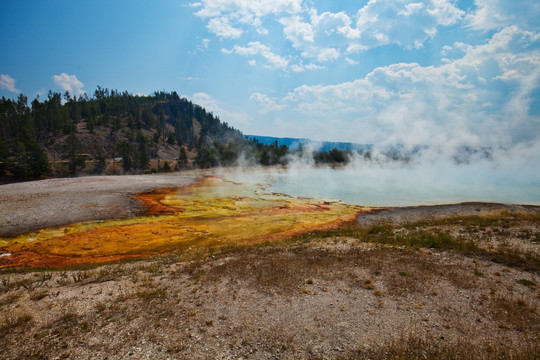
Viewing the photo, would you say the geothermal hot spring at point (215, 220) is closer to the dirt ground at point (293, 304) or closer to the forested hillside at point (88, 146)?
the dirt ground at point (293, 304)

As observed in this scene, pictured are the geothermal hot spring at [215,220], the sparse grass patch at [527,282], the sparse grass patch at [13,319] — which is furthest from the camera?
the geothermal hot spring at [215,220]

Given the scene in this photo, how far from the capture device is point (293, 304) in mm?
9992

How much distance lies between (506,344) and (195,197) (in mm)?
38759

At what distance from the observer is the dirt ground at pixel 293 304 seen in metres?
7.64

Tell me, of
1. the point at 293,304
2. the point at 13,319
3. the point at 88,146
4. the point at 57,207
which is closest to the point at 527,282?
the point at 293,304

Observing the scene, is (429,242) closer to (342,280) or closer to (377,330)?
(342,280)

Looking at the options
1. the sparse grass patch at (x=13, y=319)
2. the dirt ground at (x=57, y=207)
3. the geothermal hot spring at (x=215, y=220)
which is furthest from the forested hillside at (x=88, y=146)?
the sparse grass patch at (x=13, y=319)

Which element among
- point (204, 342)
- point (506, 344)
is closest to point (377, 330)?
point (506, 344)

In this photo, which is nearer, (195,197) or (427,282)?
(427,282)

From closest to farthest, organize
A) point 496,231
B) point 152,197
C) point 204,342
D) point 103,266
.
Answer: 1. point 204,342
2. point 103,266
3. point 496,231
4. point 152,197

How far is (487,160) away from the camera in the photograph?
3408 inches

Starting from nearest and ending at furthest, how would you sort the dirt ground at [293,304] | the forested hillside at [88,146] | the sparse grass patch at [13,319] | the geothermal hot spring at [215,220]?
1. the dirt ground at [293,304]
2. the sparse grass patch at [13,319]
3. the geothermal hot spring at [215,220]
4. the forested hillside at [88,146]

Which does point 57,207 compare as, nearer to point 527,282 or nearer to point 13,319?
point 13,319

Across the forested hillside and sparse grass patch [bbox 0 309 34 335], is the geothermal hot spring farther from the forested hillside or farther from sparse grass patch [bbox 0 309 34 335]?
the forested hillside
